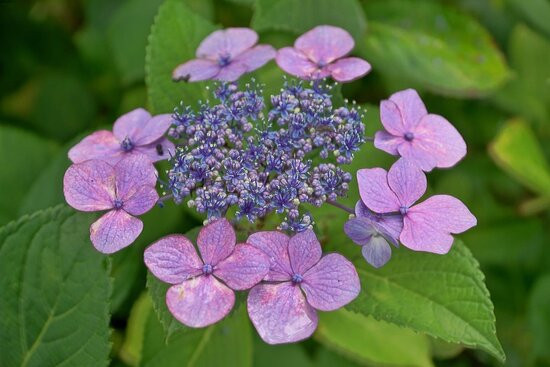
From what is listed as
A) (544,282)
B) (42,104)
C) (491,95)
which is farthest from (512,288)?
(42,104)

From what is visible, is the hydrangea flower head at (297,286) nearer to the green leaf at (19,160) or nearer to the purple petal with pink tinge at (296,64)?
the purple petal with pink tinge at (296,64)

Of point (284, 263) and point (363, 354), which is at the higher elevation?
point (284, 263)

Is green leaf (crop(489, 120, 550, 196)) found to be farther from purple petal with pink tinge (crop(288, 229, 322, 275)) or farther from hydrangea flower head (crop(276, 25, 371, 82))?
purple petal with pink tinge (crop(288, 229, 322, 275))

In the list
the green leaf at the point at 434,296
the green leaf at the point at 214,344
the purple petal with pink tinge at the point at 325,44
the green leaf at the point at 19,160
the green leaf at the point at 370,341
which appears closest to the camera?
the green leaf at the point at 434,296

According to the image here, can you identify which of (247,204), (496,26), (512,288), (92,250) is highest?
(247,204)

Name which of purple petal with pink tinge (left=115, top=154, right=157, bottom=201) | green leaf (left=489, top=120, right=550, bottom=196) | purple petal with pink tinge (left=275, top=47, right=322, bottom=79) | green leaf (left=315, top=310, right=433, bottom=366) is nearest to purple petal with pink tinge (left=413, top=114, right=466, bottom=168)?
purple petal with pink tinge (left=275, top=47, right=322, bottom=79)

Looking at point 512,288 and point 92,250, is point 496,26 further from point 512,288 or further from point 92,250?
Result: point 92,250

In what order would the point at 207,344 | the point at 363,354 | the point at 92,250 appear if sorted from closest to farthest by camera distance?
the point at 92,250 < the point at 207,344 < the point at 363,354

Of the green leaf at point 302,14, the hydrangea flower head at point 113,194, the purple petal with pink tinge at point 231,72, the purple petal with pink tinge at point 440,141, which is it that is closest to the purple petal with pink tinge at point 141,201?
the hydrangea flower head at point 113,194
